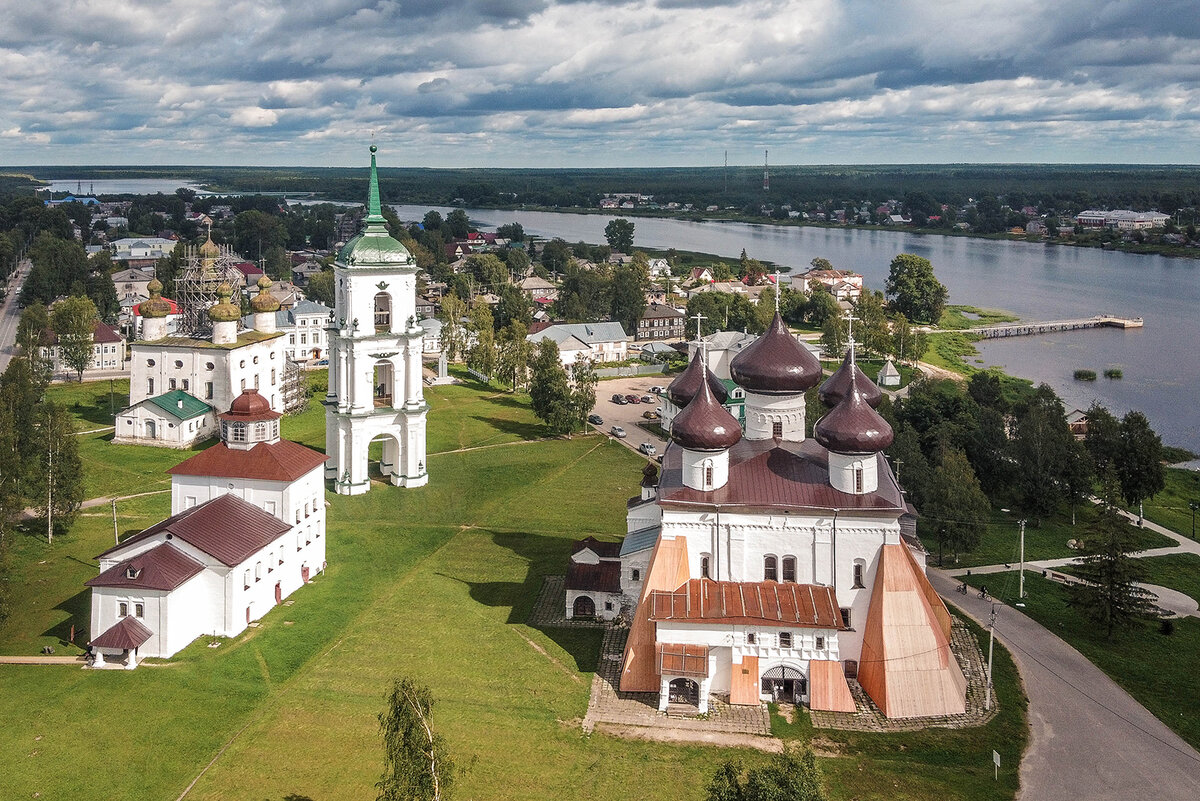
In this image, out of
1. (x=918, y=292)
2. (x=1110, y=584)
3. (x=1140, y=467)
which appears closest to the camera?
(x=1110, y=584)

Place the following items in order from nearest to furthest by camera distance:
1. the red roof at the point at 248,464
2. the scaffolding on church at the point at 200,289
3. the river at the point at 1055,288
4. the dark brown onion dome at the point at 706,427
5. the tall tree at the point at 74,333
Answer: the dark brown onion dome at the point at 706,427, the red roof at the point at 248,464, the scaffolding on church at the point at 200,289, the tall tree at the point at 74,333, the river at the point at 1055,288

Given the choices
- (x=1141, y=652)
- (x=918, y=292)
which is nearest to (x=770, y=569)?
(x=1141, y=652)

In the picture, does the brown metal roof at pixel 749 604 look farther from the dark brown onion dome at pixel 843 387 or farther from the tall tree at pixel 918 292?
the tall tree at pixel 918 292

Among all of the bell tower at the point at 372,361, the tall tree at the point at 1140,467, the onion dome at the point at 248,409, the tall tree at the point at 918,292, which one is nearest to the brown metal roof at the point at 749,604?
the onion dome at the point at 248,409

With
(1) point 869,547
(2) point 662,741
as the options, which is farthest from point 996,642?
(2) point 662,741

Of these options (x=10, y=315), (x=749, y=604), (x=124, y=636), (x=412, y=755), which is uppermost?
(x=10, y=315)

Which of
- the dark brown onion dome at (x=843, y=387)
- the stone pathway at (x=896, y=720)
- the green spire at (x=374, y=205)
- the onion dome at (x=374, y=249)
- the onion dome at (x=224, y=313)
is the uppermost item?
the green spire at (x=374, y=205)

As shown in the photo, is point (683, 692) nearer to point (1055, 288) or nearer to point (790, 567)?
point (790, 567)

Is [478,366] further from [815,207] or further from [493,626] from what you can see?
[815,207]
